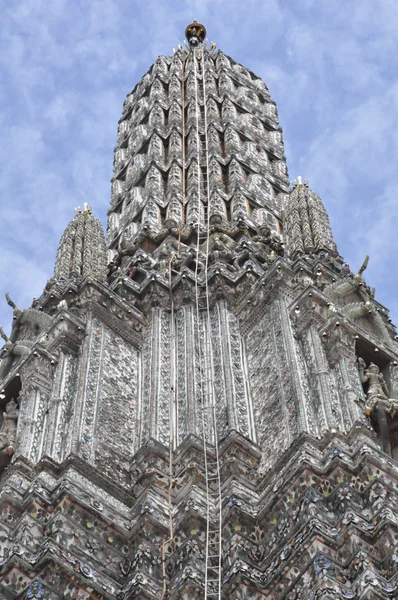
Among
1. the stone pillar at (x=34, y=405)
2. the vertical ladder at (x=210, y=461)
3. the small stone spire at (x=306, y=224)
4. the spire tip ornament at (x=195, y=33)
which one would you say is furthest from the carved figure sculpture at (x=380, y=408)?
the spire tip ornament at (x=195, y=33)

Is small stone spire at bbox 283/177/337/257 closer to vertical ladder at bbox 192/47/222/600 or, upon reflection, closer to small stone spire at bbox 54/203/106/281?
vertical ladder at bbox 192/47/222/600

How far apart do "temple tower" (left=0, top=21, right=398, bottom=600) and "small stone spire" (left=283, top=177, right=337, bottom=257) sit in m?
0.06

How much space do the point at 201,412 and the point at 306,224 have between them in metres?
7.32

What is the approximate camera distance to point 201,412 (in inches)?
904

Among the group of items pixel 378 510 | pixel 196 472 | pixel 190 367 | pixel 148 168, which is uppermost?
pixel 148 168

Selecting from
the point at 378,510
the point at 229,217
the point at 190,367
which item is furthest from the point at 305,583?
the point at 229,217

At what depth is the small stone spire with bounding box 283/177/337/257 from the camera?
2809 cm

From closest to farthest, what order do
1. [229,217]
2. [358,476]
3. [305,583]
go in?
1. [305,583]
2. [358,476]
3. [229,217]

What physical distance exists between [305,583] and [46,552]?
344cm

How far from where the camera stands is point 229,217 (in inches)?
1252

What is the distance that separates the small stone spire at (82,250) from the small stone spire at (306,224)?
392 centimetres

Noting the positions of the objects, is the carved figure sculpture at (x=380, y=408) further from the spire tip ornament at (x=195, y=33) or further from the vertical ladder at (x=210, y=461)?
the spire tip ornament at (x=195, y=33)

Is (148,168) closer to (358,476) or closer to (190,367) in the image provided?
(190,367)

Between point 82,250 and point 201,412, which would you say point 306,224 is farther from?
point 201,412
